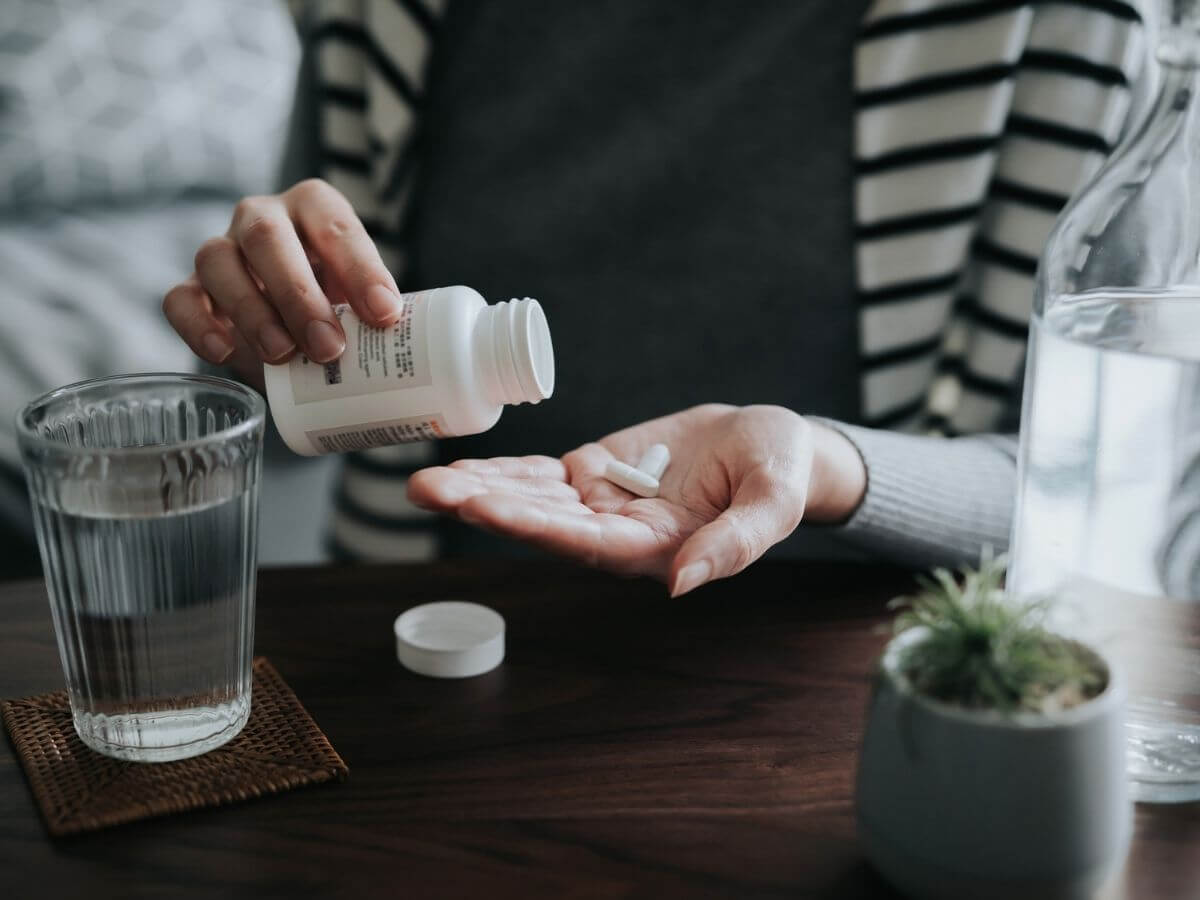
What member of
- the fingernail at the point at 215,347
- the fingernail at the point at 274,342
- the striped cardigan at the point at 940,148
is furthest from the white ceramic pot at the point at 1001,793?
the striped cardigan at the point at 940,148

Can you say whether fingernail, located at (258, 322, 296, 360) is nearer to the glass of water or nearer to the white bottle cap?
the glass of water

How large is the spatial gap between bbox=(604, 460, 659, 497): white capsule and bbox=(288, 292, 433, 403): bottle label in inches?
5.6

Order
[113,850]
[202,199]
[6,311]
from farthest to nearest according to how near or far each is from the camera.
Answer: [202,199] < [6,311] < [113,850]

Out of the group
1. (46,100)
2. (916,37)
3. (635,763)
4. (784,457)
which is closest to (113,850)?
(635,763)

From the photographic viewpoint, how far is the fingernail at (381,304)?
0.59m

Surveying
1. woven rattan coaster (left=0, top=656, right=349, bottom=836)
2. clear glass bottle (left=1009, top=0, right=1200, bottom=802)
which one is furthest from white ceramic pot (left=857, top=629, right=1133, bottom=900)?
woven rattan coaster (left=0, top=656, right=349, bottom=836)

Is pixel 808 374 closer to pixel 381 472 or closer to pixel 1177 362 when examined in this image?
pixel 381 472

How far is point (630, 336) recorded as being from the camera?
1.09 metres

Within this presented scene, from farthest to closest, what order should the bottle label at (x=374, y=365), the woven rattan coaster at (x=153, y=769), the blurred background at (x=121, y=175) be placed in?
the blurred background at (x=121, y=175) → the bottle label at (x=374, y=365) → the woven rattan coaster at (x=153, y=769)

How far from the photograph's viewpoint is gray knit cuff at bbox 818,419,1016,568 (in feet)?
2.53

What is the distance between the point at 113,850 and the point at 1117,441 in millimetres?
467

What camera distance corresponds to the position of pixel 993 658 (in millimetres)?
388

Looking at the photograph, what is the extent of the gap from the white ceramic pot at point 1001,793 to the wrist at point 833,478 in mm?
336

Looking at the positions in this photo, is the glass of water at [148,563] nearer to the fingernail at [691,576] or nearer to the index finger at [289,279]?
the index finger at [289,279]
